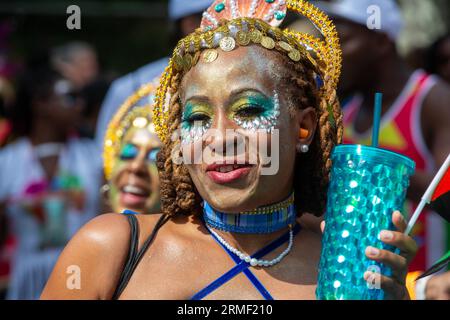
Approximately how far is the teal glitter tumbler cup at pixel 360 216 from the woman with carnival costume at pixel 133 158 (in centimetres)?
177

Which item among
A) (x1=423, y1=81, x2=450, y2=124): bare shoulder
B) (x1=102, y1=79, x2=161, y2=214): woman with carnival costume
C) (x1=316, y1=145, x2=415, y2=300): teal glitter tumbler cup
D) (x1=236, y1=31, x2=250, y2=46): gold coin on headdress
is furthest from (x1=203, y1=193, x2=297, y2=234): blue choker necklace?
(x1=423, y1=81, x2=450, y2=124): bare shoulder

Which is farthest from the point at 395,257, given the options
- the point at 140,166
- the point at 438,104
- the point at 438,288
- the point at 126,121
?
the point at 438,104

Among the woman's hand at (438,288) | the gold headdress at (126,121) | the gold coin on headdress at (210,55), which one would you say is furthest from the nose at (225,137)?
the gold headdress at (126,121)

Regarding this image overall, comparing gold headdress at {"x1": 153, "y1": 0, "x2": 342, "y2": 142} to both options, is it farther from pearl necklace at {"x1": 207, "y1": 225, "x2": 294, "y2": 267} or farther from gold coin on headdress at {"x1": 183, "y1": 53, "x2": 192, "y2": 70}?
pearl necklace at {"x1": 207, "y1": 225, "x2": 294, "y2": 267}

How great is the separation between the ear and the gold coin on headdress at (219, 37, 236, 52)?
0.33 meters

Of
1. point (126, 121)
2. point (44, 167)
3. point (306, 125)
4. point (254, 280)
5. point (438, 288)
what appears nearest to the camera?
point (254, 280)

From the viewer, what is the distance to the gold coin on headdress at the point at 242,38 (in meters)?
3.13

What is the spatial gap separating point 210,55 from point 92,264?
2.67 ft

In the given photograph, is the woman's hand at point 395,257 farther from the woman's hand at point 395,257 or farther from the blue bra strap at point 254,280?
the blue bra strap at point 254,280

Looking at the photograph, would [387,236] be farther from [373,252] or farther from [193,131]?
[193,131]

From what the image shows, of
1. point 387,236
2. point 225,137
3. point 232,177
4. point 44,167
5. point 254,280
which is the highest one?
point 225,137

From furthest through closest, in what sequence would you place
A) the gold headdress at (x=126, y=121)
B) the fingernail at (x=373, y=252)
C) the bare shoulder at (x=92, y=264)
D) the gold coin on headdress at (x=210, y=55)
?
the gold headdress at (x=126, y=121), the gold coin on headdress at (x=210, y=55), the bare shoulder at (x=92, y=264), the fingernail at (x=373, y=252)

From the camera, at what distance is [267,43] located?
10.3ft

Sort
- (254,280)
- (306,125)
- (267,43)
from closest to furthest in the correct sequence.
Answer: (254,280)
(267,43)
(306,125)
